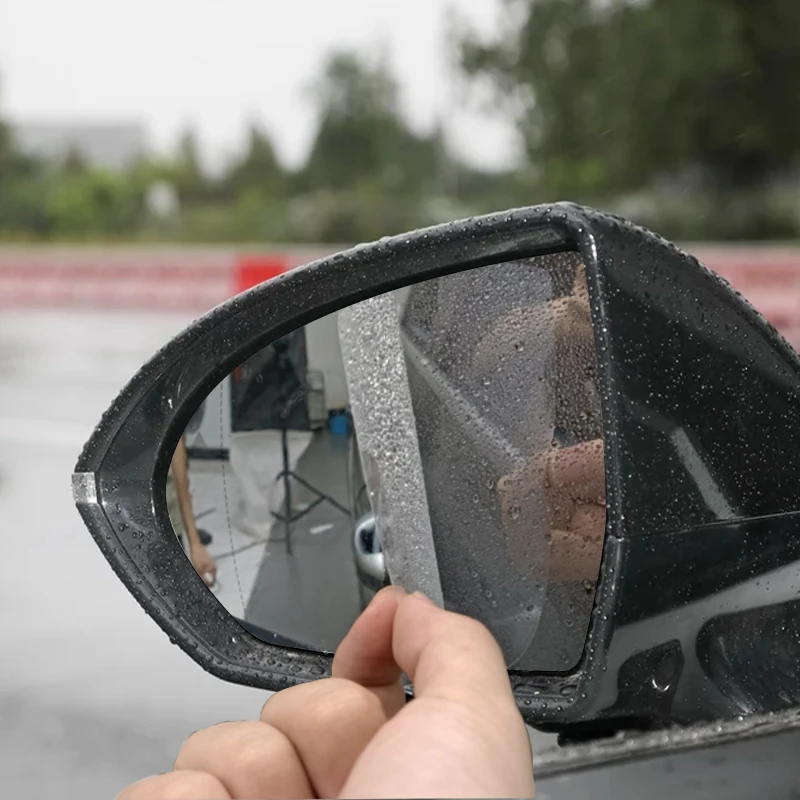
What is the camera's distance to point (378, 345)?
126cm

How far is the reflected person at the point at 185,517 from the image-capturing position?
1.34 metres

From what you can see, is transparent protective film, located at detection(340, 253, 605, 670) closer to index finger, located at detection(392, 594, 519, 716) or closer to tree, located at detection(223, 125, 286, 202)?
index finger, located at detection(392, 594, 519, 716)

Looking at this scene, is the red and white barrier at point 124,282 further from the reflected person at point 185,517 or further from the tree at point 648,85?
the tree at point 648,85

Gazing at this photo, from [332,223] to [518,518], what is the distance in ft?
89.8

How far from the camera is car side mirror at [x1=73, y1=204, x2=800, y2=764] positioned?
1103mm

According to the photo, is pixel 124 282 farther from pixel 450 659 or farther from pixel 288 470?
pixel 450 659

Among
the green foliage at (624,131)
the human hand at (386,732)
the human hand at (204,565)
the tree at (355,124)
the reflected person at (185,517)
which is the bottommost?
the human hand at (386,732)

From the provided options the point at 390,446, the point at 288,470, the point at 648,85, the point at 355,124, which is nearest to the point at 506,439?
the point at 390,446

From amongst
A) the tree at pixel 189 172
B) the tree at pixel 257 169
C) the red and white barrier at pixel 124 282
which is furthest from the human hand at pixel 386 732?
the tree at pixel 257 169

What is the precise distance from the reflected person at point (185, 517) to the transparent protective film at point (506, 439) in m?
0.27

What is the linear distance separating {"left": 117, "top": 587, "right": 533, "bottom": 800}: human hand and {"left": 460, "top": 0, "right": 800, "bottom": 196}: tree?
25.1 m

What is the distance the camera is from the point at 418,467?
1.27 metres

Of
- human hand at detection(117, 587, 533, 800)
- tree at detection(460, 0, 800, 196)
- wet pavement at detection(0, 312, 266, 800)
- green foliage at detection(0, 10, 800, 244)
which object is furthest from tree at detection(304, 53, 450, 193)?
human hand at detection(117, 587, 533, 800)

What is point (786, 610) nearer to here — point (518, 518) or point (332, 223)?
point (518, 518)
